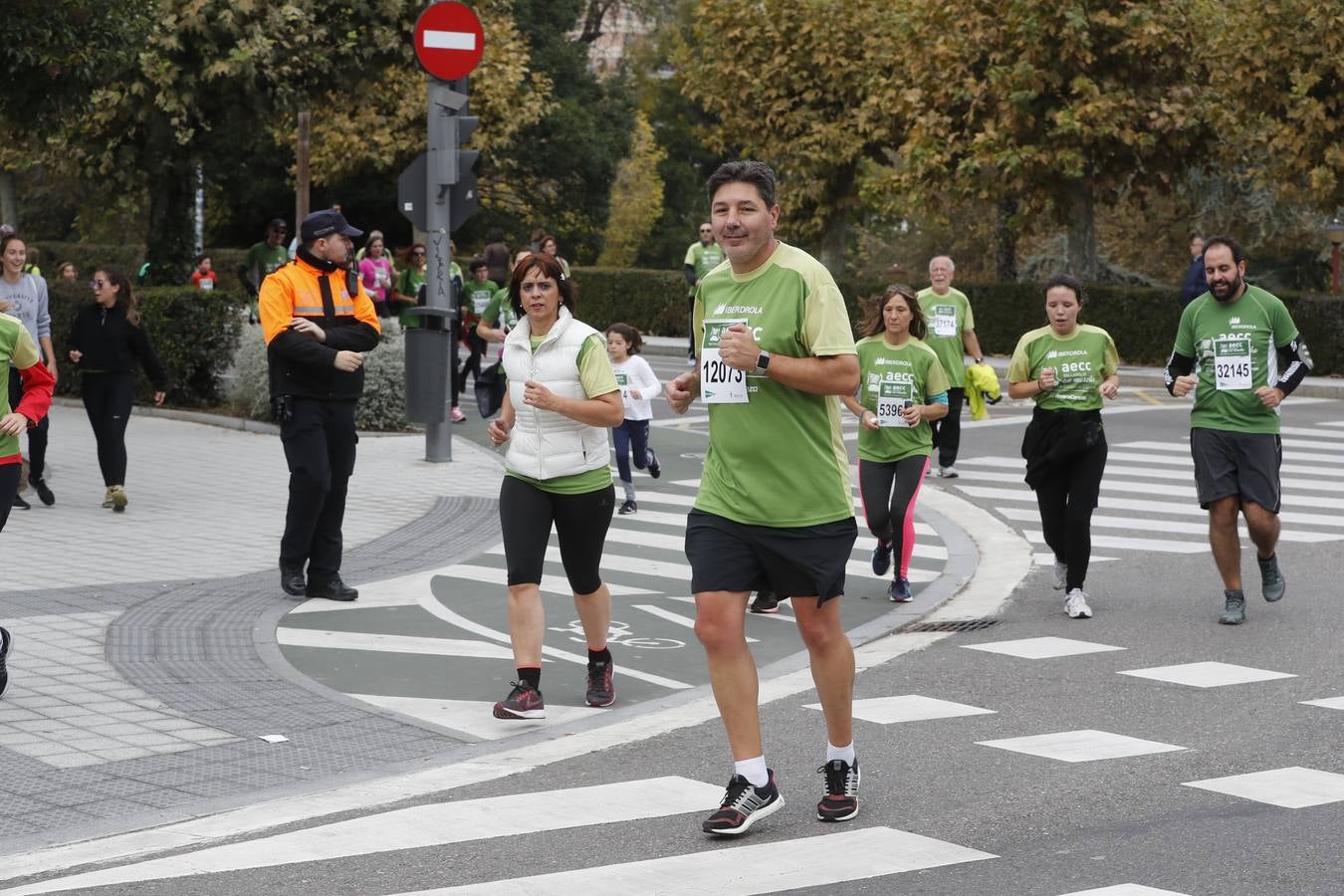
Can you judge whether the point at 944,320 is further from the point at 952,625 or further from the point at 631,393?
the point at 952,625

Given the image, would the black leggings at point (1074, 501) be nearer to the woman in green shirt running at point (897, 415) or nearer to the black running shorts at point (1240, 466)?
the black running shorts at point (1240, 466)

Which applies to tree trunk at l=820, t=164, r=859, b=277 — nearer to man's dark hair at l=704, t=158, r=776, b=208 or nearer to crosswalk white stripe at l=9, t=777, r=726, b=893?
crosswalk white stripe at l=9, t=777, r=726, b=893

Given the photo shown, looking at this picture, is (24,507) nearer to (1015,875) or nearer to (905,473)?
(905,473)

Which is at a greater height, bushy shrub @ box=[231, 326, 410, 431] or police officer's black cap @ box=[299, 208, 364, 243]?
police officer's black cap @ box=[299, 208, 364, 243]

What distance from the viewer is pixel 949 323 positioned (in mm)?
16234

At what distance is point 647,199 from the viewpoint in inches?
2771

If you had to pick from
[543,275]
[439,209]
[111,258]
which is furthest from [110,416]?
[111,258]

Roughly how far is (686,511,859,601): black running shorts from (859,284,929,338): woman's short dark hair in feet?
15.7

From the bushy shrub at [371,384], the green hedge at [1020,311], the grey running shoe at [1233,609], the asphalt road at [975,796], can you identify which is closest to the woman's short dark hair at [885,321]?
the asphalt road at [975,796]

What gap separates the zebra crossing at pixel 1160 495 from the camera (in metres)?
13.4

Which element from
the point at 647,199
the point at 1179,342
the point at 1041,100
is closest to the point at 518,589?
the point at 1179,342

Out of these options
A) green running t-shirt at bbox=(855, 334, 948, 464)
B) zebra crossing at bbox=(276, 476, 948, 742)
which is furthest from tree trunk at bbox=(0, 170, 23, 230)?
green running t-shirt at bbox=(855, 334, 948, 464)

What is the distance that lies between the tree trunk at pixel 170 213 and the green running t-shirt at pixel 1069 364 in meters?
14.7

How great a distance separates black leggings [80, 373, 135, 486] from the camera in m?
13.6
